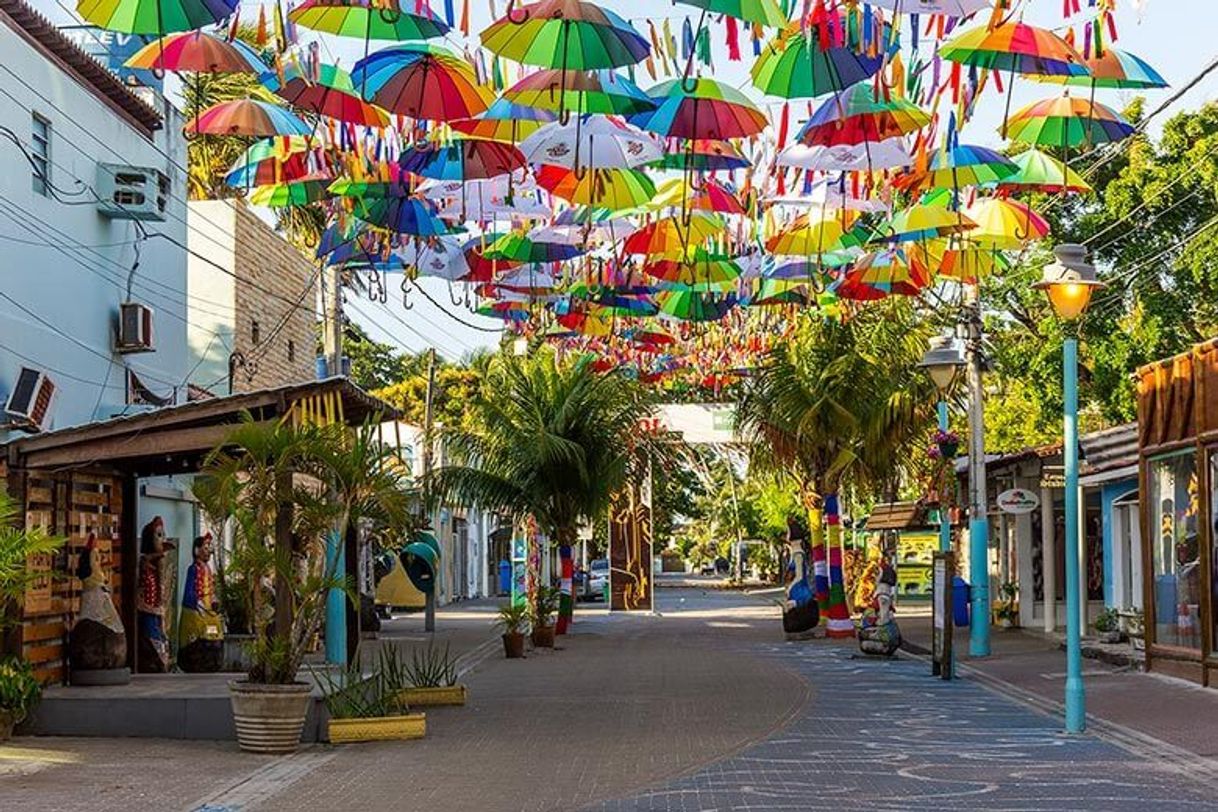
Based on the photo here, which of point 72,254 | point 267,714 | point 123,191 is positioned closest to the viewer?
point 267,714

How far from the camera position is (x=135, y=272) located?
2377 cm

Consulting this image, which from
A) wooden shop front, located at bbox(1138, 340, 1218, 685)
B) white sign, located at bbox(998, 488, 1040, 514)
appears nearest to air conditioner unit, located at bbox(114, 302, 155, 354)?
wooden shop front, located at bbox(1138, 340, 1218, 685)

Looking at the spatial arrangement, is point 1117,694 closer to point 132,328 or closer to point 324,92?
point 324,92

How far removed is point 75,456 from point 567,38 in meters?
7.87

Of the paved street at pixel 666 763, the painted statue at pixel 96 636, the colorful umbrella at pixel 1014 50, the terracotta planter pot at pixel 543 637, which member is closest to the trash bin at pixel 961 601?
the terracotta planter pot at pixel 543 637

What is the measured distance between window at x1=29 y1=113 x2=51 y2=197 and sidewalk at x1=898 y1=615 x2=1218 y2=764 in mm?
12879

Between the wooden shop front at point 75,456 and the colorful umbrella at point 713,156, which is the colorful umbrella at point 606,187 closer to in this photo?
the colorful umbrella at point 713,156

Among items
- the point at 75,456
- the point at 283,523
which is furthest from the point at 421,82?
the point at 75,456

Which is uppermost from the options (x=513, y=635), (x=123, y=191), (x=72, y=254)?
(x=123, y=191)

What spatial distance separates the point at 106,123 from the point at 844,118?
1282 cm

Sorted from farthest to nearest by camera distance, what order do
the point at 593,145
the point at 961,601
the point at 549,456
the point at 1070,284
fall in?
the point at 549,456, the point at 961,601, the point at 1070,284, the point at 593,145

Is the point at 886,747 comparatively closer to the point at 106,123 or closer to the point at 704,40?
the point at 704,40

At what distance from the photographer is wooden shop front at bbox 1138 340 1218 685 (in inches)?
818

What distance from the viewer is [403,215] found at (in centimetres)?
1662
